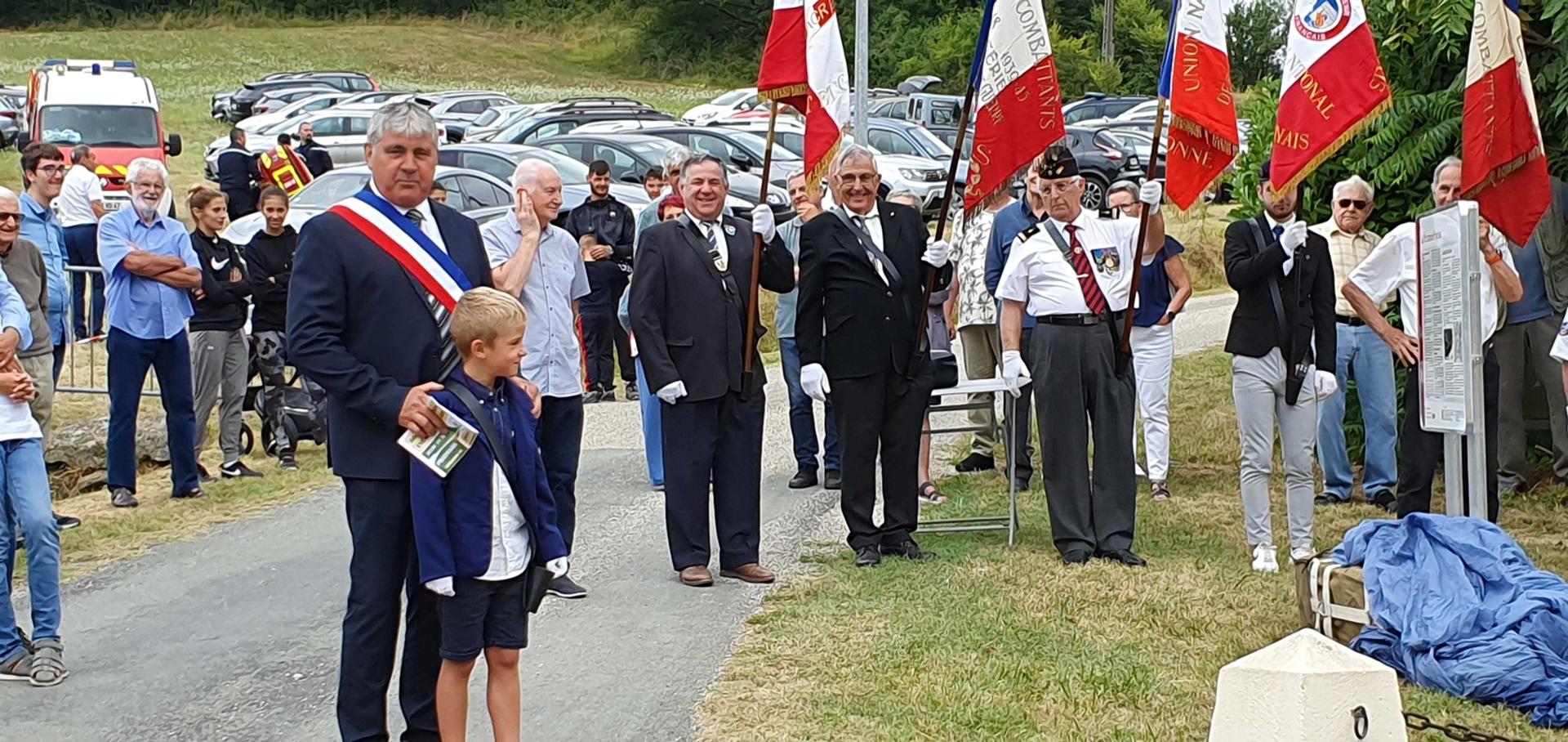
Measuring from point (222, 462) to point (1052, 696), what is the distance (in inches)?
299

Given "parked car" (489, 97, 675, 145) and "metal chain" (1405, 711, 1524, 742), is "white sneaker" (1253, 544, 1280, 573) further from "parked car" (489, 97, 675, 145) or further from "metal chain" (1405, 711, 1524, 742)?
"parked car" (489, 97, 675, 145)

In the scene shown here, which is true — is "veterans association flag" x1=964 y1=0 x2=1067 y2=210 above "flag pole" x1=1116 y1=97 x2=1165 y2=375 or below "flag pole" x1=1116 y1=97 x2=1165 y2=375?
above

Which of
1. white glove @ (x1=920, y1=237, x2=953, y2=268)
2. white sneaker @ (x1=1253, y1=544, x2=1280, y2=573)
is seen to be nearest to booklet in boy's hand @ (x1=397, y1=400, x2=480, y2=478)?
white glove @ (x1=920, y1=237, x2=953, y2=268)

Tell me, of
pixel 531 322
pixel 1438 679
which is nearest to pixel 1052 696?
pixel 1438 679

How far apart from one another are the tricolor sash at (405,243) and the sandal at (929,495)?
562cm

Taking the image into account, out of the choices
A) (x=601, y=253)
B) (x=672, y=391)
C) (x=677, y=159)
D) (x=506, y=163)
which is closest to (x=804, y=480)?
(x=677, y=159)

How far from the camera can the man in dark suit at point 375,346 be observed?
5113 mm

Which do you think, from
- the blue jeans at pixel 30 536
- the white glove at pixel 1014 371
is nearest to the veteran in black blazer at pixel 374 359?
the blue jeans at pixel 30 536

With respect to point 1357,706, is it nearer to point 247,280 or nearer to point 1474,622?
point 1474,622

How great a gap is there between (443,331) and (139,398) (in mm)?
6104

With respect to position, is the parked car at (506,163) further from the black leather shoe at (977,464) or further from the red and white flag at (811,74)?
the red and white flag at (811,74)

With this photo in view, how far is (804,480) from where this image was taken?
36.4ft

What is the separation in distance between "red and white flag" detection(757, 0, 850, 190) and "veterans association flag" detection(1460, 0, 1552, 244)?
2.93 meters

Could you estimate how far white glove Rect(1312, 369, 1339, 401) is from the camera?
26.6ft
